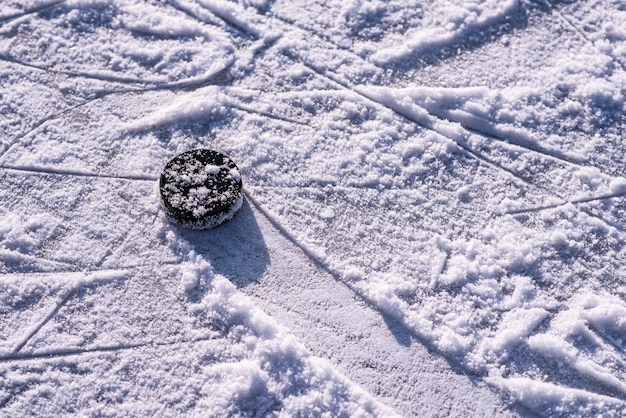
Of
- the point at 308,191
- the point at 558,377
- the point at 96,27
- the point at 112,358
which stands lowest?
the point at 112,358

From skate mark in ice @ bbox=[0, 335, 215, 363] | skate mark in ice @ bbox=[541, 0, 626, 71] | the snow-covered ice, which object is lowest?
skate mark in ice @ bbox=[0, 335, 215, 363]

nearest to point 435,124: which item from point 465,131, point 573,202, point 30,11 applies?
point 465,131

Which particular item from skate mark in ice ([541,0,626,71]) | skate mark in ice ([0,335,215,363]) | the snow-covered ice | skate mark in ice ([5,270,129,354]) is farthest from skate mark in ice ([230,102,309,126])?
skate mark in ice ([541,0,626,71])

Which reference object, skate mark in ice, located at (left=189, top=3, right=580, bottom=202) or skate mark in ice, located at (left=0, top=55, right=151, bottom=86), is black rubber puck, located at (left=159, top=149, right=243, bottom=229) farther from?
skate mark in ice, located at (left=189, top=3, right=580, bottom=202)

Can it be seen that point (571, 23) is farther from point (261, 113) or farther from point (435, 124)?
point (261, 113)

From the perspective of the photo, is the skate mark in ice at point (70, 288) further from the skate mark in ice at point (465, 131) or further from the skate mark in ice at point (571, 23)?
the skate mark in ice at point (571, 23)

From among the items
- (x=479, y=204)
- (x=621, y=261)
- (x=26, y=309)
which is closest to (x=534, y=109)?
(x=479, y=204)

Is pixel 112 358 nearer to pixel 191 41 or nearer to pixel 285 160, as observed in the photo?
pixel 285 160
